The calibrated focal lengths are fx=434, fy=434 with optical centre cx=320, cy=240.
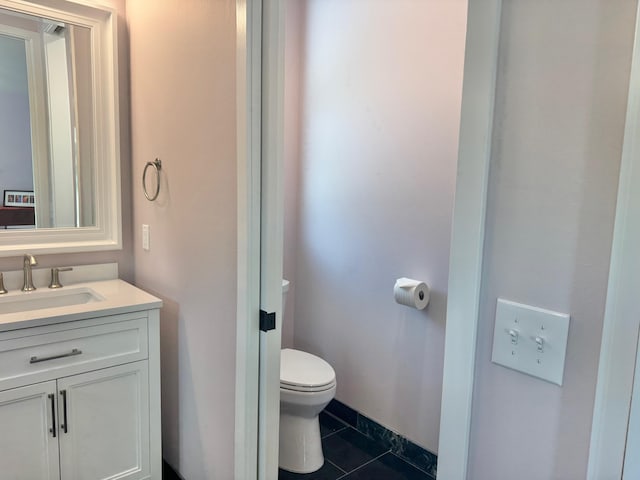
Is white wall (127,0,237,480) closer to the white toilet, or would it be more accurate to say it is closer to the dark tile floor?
the white toilet

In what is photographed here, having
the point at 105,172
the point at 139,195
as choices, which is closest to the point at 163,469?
the point at 139,195

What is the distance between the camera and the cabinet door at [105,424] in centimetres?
159

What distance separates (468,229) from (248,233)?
2.51 feet

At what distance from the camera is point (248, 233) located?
139 cm

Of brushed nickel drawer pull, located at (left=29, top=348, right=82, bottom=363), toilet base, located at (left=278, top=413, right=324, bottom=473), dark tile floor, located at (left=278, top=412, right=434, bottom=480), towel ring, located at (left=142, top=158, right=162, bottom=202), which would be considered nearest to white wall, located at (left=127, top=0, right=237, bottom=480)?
towel ring, located at (left=142, top=158, right=162, bottom=202)

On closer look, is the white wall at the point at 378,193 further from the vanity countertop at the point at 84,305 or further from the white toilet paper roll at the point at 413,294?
the vanity countertop at the point at 84,305

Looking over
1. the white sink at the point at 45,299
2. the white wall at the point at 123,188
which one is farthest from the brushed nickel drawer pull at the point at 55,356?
the white wall at the point at 123,188

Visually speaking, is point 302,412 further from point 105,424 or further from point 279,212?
point 279,212

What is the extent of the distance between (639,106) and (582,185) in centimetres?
13

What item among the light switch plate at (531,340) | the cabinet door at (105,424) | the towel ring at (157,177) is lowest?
the cabinet door at (105,424)

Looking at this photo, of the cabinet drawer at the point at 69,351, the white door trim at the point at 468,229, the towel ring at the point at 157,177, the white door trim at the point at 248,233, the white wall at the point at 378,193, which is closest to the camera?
the white door trim at the point at 468,229

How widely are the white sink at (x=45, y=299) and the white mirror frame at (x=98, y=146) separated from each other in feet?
0.64

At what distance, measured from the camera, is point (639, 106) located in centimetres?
62

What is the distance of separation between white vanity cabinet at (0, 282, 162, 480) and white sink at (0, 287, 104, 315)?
10.1 inches
